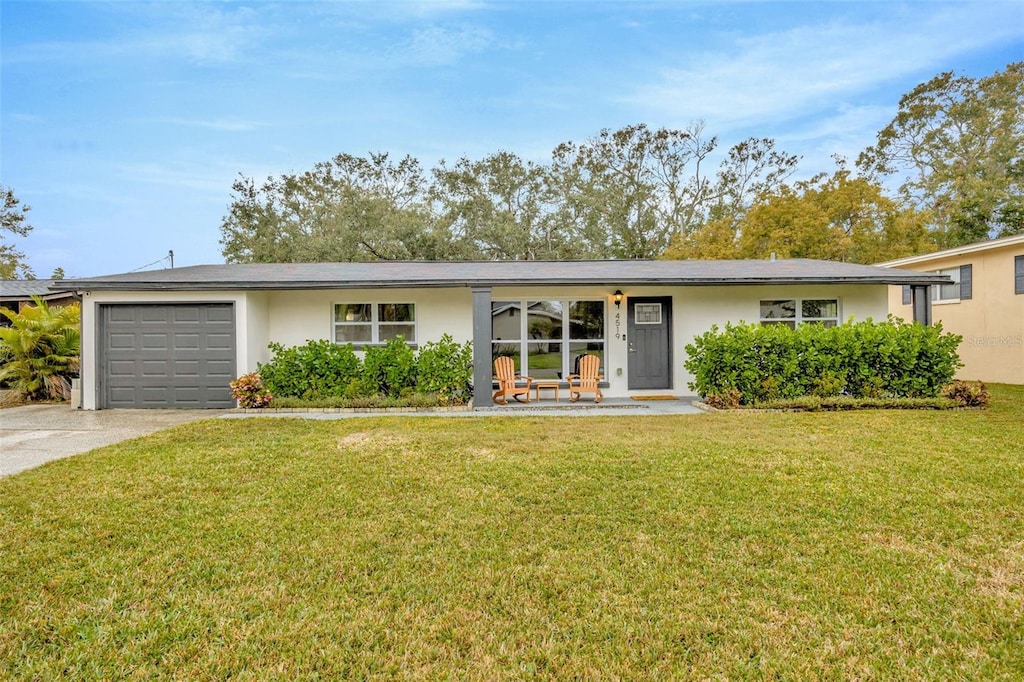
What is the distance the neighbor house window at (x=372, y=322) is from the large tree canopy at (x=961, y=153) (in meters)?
24.2

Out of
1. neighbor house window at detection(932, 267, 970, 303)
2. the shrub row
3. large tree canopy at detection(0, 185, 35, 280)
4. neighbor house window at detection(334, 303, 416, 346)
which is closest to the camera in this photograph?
the shrub row

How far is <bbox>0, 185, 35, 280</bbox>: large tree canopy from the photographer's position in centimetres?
2683

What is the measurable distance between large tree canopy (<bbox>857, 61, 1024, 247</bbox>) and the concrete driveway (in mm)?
28486

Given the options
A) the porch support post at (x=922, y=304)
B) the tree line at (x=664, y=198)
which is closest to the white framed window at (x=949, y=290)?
the porch support post at (x=922, y=304)

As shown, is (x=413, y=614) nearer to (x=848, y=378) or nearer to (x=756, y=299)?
(x=848, y=378)

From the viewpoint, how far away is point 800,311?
36.2ft

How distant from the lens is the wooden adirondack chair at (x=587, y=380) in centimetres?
1022

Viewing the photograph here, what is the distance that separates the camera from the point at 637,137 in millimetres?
26344

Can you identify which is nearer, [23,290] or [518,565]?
[518,565]

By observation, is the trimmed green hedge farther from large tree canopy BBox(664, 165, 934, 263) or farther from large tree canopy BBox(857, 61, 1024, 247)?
large tree canopy BBox(857, 61, 1024, 247)

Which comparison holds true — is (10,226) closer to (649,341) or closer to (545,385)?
(545,385)

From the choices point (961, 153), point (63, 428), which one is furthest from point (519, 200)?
point (961, 153)

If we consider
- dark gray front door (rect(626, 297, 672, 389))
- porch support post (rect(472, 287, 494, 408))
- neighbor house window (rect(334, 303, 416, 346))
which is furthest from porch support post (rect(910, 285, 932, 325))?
neighbor house window (rect(334, 303, 416, 346))

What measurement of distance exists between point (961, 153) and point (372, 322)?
97.2 ft
